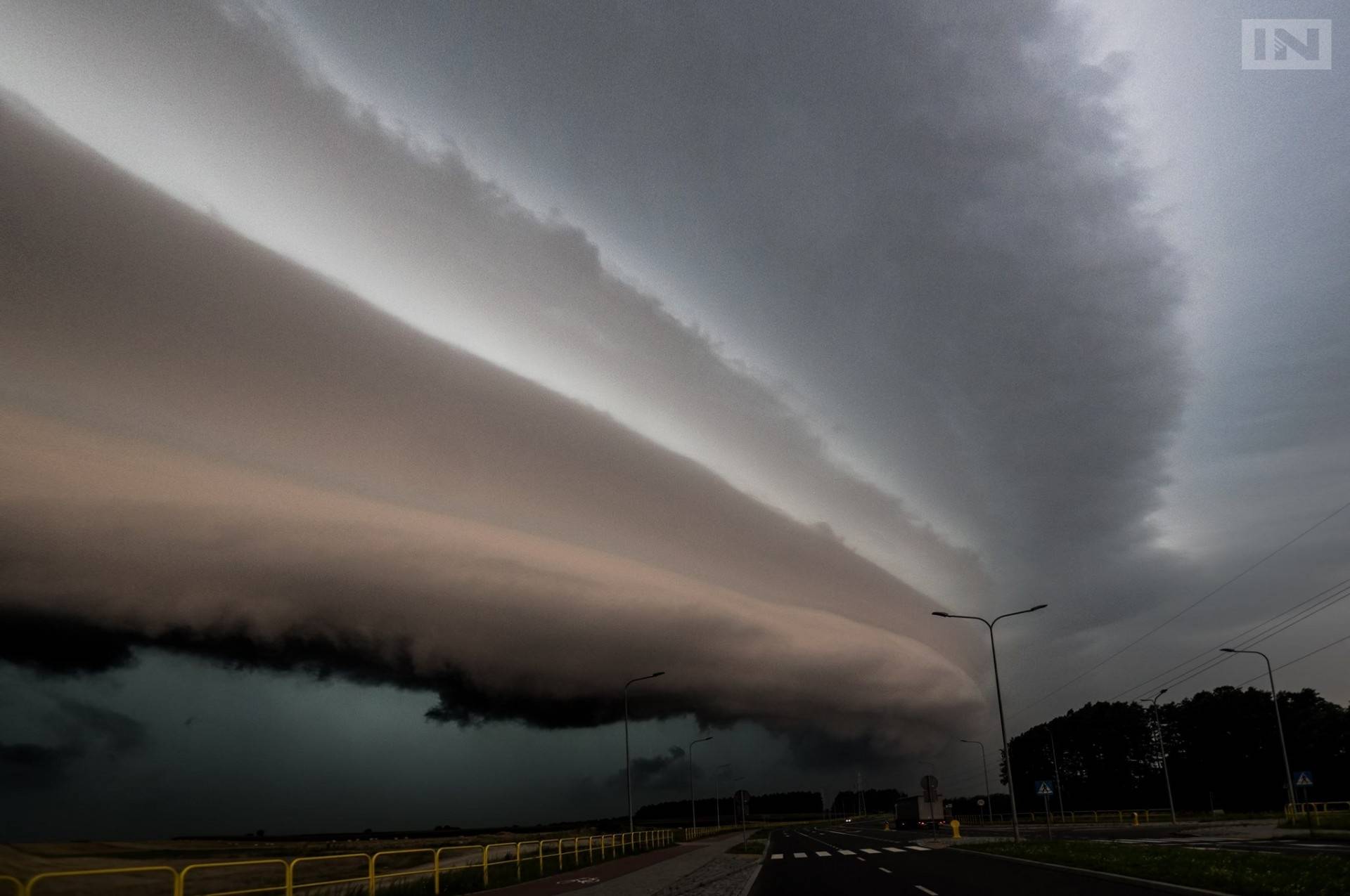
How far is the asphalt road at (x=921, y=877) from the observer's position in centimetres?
2147

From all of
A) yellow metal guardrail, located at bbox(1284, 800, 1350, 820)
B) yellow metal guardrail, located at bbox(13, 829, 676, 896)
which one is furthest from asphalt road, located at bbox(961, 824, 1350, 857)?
yellow metal guardrail, located at bbox(13, 829, 676, 896)

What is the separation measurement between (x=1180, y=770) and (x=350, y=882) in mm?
152687

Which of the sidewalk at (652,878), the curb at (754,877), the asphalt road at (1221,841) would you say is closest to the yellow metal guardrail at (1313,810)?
the asphalt road at (1221,841)

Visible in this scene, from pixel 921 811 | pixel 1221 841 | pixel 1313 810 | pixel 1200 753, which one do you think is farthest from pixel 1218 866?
pixel 1200 753

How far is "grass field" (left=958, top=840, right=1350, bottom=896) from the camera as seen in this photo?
18.2 m

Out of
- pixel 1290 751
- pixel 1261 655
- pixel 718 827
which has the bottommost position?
pixel 718 827

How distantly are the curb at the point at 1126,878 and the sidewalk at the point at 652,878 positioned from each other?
10.1m

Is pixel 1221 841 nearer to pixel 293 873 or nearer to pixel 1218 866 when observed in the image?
pixel 1218 866

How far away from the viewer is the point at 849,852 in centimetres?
4547

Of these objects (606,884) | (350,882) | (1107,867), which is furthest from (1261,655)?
(350,882)

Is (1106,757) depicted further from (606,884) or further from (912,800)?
(606,884)

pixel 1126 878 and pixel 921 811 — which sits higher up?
pixel 1126 878

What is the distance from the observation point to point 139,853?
3178cm

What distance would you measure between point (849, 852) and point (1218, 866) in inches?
987
